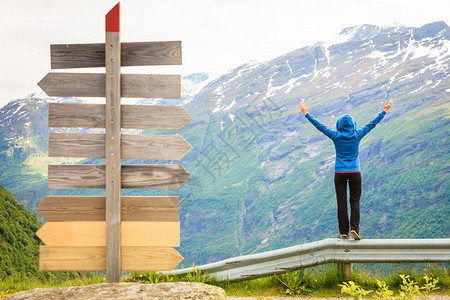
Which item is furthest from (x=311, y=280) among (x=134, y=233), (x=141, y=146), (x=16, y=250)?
(x=16, y=250)

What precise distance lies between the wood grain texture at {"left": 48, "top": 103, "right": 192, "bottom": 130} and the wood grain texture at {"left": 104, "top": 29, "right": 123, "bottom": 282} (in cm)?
11

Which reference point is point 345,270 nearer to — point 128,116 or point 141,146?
point 141,146

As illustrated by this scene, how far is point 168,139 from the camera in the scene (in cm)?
434

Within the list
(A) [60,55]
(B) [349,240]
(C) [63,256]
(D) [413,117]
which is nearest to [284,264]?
(B) [349,240]

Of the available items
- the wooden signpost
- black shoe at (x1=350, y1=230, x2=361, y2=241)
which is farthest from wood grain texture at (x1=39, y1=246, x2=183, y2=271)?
black shoe at (x1=350, y1=230, x2=361, y2=241)

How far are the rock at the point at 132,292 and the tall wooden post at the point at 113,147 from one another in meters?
0.72

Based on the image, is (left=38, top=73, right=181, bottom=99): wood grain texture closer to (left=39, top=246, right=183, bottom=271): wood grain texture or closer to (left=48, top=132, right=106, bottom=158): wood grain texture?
(left=48, top=132, right=106, bottom=158): wood grain texture

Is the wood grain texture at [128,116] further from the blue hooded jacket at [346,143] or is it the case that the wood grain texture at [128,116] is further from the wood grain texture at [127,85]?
the blue hooded jacket at [346,143]

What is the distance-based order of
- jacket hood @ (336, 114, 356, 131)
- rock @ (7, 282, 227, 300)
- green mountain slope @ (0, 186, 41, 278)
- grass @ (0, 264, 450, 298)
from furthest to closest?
green mountain slope @ (0, 186, 41, 278), jacket hood @ (336, 114, 356, 131), grass @ (0, 264, 450, 298), rock @ (7, 282, 227, 300)

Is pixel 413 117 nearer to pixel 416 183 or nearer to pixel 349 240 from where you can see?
pixel 416 183

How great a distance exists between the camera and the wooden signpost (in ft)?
14.2

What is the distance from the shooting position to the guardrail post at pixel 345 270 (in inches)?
183

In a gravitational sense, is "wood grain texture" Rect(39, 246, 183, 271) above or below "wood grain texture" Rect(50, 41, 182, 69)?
below

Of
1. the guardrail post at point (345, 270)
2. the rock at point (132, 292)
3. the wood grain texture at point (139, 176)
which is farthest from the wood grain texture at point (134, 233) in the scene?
the guardrail post at point (345, 270)
